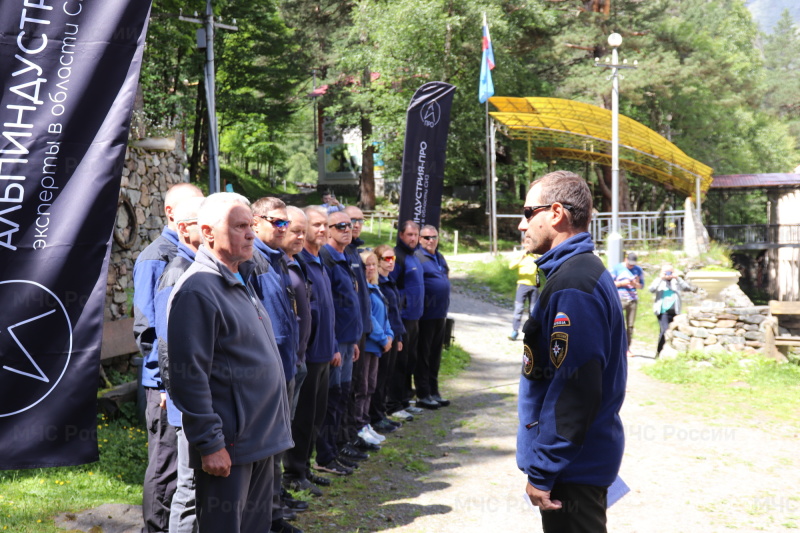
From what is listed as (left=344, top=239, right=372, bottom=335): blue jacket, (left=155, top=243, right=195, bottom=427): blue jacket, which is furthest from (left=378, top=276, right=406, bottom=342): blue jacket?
(left=155, top=243, right=195, bottom=427): blue jacket

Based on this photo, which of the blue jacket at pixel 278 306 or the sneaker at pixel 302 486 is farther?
the sneaker at pixel 302 486

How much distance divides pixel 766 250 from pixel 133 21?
40630 millimetres

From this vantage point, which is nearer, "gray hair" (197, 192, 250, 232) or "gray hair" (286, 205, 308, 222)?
"gray hair" (197, 192, 250, 232)

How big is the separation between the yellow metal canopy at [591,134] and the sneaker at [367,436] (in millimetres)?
19171

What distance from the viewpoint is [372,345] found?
758 centimetres

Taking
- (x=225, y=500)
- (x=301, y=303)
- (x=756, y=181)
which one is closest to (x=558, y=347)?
(x=225, y=500)

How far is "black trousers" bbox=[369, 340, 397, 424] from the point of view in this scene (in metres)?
8.23

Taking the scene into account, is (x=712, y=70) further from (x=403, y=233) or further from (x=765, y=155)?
(x=403, y=233)

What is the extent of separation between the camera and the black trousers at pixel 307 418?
588 centimetres

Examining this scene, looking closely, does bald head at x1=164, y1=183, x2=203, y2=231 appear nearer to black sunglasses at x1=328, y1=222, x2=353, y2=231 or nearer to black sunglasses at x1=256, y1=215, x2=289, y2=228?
black sunglasses at x1=256, y1=215, x2=289, y2=228

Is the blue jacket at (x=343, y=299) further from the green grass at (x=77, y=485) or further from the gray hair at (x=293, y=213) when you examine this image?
the green grass at (x=77, y=485)

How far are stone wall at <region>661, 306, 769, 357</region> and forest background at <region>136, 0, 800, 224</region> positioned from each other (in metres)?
17.5

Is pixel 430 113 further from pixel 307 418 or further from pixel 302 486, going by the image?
pixel 302 486

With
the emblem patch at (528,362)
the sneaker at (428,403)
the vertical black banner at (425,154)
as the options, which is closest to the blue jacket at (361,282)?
the sneaker at (428,403)
